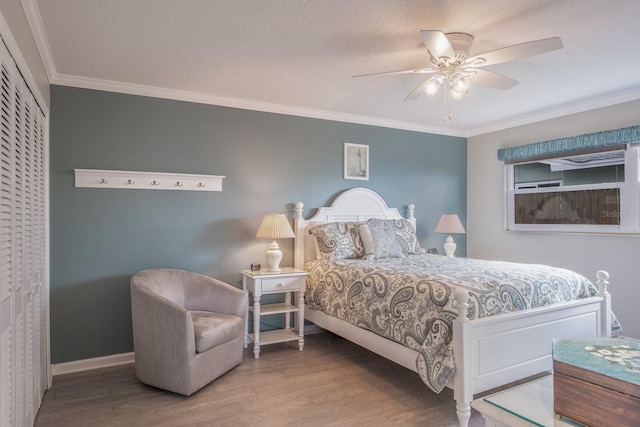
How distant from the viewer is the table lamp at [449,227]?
4.62 m

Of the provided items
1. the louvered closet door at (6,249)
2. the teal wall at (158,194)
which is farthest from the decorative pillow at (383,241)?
the louvered closet door at (6,249)

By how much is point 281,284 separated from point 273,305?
0.38 m

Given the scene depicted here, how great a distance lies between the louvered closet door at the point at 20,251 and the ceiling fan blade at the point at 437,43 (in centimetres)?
195

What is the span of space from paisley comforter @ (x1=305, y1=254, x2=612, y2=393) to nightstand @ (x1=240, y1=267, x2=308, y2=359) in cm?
31

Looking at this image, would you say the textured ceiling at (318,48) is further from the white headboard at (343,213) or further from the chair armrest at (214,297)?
the chair armrest at (214,297)

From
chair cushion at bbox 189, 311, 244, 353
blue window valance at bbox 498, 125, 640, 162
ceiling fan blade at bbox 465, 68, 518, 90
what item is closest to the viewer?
ceiling fan blade at bbox 465, 68, 518, 90

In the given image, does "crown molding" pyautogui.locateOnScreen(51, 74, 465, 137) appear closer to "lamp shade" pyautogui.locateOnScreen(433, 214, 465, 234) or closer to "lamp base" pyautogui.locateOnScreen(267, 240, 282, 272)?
"lamp shade" pyautogui.locateOnScreen(433, 214, 465, 234)

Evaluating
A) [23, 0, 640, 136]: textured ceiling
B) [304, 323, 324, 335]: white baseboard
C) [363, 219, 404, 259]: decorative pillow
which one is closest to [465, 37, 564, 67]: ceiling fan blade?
[23, 0, 640, 136]: textured ceiling

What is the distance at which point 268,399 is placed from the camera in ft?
8.64

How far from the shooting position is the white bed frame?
2.19 meters

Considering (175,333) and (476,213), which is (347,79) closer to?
(175,333)

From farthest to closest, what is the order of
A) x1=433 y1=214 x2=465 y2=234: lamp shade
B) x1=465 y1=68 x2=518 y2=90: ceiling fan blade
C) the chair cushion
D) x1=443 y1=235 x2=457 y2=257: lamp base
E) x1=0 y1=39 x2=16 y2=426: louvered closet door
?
x1=443 y1=235 x2=457 y2=257: lamp base
x1=433 y1=214 x2=465 y2=234: lamp shade
the chair cushion
x1=465 y1=68 x2=518 y2=90: ceiling fan blade
x1=0 y1=39 x2=16 y2=426: louvered closet door

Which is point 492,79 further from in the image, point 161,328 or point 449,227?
point 161,328

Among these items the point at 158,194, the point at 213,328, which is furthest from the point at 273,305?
the point at 158,194
